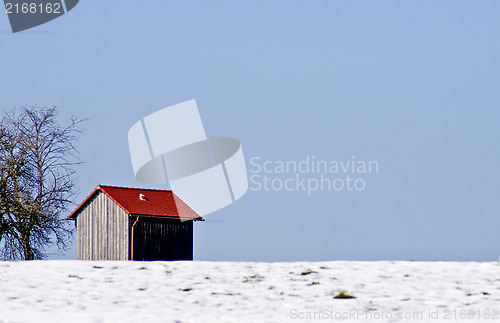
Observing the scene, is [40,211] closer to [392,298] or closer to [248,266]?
[248,266]

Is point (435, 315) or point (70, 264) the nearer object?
point (435, 315)

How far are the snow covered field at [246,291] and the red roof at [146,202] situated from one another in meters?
20.9

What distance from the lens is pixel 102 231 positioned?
44875mm

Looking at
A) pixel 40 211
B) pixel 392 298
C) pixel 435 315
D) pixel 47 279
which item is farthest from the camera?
pixel 40 211

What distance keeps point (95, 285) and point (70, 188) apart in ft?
92.9

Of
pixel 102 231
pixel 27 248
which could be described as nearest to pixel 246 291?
pixel 102 231

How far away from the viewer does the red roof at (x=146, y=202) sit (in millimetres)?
44562

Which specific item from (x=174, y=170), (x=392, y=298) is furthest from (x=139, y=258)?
(x=392, y=298)

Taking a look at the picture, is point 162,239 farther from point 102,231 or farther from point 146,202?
point 102,231

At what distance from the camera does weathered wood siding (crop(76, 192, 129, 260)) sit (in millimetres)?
44000

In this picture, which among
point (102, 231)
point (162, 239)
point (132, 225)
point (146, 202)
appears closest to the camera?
point (132, 225)

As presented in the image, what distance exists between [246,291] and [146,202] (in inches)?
1068

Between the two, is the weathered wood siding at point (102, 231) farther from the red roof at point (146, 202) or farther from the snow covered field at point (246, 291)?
the snow covered field at point (246, 291)

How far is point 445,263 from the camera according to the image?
23.0 metres
